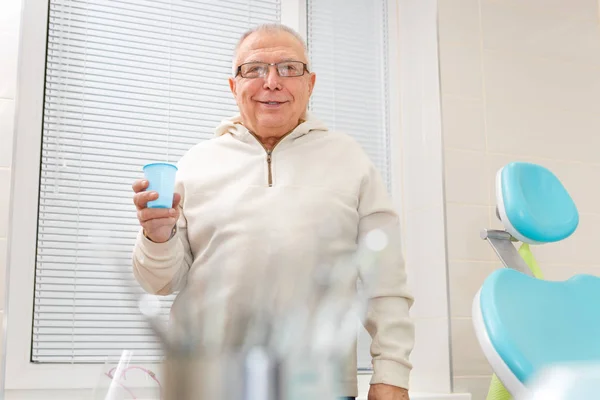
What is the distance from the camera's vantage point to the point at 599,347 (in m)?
1.45

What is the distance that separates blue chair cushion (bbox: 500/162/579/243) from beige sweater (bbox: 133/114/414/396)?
30 centimetres

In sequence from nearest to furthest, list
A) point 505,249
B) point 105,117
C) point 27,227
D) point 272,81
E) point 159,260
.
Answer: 1. point 159,260
2. point 272,81
3. point 505,249
4. point 27,227
5. point 105,117

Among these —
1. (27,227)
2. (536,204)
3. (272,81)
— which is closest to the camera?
(272,81)

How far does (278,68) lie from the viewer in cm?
134

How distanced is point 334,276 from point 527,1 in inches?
92.8

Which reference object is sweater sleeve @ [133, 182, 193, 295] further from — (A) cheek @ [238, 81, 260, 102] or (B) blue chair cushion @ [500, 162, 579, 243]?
(B) blue chair cushion @ [500, 162, 579, 243]

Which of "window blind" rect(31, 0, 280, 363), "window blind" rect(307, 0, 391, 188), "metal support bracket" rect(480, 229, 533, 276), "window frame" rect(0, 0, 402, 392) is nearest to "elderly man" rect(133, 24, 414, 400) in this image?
"metal support bracket" rect(480, 229, 533, 276)

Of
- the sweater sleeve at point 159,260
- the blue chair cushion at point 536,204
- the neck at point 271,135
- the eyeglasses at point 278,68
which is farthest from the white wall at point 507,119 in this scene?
the sweater sleeve at point 159,260

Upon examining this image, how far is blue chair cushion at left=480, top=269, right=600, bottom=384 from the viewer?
4.29ft

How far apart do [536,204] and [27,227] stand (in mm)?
1326

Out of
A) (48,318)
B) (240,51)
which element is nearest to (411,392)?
(48,318)

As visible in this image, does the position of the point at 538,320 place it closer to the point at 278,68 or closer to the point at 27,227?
the point at 278,68

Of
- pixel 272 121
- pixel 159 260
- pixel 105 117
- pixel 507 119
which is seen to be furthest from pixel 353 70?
pixel 159 260

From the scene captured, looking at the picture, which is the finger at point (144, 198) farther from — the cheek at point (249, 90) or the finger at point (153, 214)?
the cheek at point (249, 90)
